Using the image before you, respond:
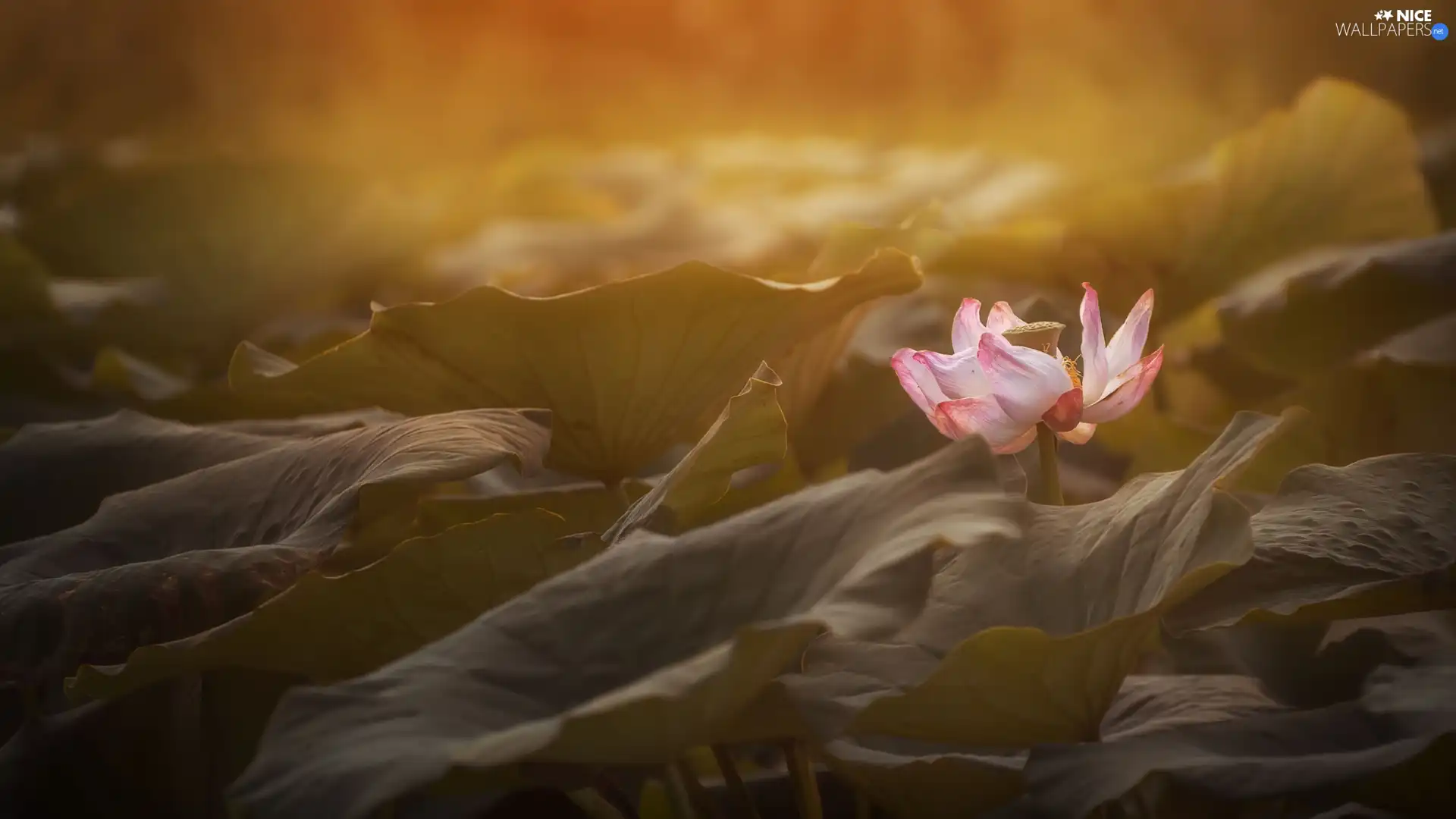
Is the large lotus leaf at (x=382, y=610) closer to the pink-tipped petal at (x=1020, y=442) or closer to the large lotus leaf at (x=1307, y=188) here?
the pink-tipped petal at (x=1020, y=442)

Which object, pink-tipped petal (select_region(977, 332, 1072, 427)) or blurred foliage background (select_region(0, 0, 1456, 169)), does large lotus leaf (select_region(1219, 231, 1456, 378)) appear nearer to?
pink-tipped petal (select_region(977, 332, 1072, 427))

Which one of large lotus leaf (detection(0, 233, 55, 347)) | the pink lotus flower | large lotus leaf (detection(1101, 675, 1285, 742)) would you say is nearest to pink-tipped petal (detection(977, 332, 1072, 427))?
the pink lotus flower

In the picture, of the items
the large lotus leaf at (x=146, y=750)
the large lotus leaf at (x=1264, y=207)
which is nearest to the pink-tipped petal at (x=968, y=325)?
the large lotus leaf at (x=146, y=750)

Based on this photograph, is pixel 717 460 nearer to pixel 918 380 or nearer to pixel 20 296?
pixel 918 380

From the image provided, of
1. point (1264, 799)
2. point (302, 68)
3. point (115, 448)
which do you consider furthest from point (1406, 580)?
point (302, 68)

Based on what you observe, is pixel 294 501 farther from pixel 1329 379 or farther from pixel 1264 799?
pixel 1329 379
